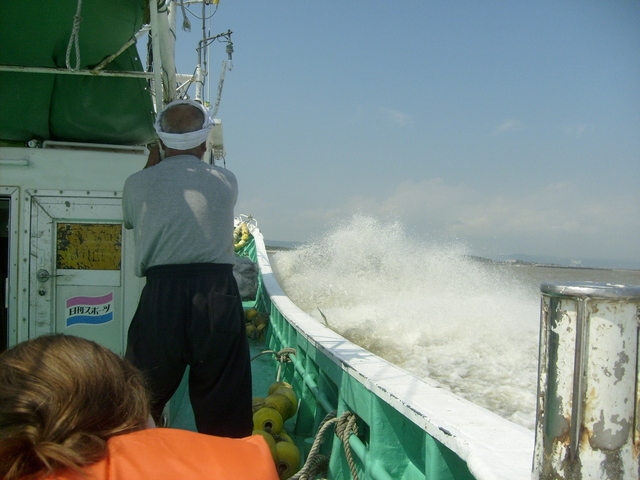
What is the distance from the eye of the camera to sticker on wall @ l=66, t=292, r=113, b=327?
2.68 m

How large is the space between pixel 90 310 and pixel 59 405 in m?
2.10

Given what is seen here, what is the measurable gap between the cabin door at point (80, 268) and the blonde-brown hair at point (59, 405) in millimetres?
1883

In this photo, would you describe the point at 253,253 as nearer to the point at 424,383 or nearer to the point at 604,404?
the point at 424,383

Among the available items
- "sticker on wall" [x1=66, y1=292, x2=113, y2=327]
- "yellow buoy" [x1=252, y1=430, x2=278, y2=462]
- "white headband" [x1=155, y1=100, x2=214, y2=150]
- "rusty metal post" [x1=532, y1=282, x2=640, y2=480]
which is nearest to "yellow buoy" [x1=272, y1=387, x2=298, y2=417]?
"yellow buoy" [x1=252, y1=430, x2=278, y2=462]

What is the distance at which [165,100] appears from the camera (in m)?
→ 2.88

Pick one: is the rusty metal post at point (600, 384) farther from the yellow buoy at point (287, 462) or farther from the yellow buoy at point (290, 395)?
the yellow buoy at point (290, 395)

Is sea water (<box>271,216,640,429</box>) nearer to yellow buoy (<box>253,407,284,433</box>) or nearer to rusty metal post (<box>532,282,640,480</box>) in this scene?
rusty metal post (<box>532,282,640,480</box>)

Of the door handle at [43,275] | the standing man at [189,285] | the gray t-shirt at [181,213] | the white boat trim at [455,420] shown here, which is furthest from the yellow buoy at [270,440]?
the door handle at [43,275]

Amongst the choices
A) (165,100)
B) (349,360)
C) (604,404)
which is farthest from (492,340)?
(604,404)

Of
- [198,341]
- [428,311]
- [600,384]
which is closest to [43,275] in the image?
[198,341]

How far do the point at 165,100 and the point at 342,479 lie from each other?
2238mm

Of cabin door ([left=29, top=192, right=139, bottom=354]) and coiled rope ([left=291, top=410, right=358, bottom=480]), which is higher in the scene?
cabin door ([left=29, top=192, right=139, bottom=354])

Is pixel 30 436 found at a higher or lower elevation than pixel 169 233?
lower

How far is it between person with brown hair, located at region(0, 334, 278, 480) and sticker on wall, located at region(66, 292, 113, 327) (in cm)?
191
